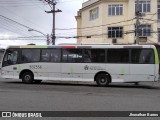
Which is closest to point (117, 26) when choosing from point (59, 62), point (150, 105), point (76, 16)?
point (76, 16)

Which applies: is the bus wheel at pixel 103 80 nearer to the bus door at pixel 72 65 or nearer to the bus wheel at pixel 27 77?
the bus door at pixel 72 65

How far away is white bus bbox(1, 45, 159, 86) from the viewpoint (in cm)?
2366

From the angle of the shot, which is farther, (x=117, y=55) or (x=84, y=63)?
(x=84, y=63)

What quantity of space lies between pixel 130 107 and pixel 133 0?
37058 millimetres

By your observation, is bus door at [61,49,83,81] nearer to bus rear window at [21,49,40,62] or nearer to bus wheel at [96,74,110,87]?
bus wheel at [96,74,110,87]

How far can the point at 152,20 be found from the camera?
4791 cm

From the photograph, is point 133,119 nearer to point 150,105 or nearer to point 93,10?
point 150,105

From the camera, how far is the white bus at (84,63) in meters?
23.7

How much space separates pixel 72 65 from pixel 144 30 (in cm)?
2569

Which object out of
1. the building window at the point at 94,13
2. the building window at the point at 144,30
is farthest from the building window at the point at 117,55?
the building window at the point at 94,13

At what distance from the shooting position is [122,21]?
49.1m

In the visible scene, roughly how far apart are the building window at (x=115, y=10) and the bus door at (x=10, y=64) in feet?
85.6

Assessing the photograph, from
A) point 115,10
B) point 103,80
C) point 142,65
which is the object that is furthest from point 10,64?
point 115,10

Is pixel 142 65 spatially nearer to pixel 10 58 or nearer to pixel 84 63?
pixel 84 63
